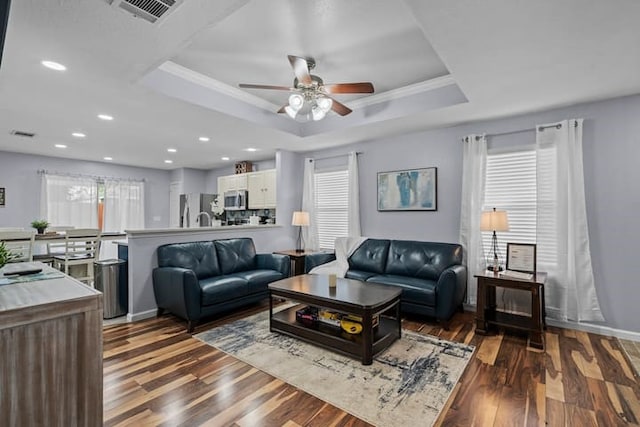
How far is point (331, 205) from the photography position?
18.2ft

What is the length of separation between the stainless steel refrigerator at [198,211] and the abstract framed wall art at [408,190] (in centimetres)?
417

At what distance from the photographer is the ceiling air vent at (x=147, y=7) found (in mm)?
1766

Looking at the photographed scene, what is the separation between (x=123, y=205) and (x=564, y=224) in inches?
335

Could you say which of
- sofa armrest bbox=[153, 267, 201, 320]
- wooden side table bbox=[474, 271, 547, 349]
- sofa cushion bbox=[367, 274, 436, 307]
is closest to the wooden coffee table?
sofa cushion bbox=[367, 274, 436, 307]

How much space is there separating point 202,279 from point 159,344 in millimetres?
995

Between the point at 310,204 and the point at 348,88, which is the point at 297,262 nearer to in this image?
the point at 310,204

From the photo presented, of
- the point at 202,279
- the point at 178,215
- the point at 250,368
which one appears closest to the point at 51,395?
the point at 250,368

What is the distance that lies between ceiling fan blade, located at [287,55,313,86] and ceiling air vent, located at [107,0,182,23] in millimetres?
865

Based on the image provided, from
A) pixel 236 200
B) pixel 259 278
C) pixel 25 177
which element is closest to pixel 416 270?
pixel 259 278

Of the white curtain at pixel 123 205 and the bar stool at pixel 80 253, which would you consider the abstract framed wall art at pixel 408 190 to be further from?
the white curtain at pixel 123 205

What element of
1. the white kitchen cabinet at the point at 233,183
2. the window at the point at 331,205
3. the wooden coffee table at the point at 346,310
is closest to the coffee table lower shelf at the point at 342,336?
the wooden coffee table at the point at 346,310

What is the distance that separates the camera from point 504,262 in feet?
12.6

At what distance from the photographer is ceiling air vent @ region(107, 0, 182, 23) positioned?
69.5 inches

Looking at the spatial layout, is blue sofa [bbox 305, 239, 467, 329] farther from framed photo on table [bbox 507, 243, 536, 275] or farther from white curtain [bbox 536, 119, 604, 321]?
white curtain [bbox 536, 119, 604, 321]
